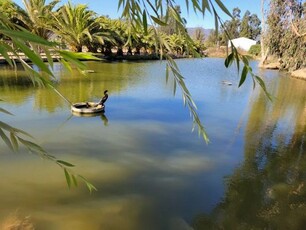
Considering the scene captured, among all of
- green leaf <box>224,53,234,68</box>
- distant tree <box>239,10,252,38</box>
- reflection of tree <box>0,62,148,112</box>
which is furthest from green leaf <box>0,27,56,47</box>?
distant tree <box>239,10,252,38</box>

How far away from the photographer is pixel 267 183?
7371mm

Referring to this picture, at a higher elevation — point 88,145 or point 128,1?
point 128,1

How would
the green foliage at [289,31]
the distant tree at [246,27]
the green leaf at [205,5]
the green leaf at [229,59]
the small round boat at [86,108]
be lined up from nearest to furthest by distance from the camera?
the green leaf at [205,5] → the green leaf at [229,59] → the small round boat at [86,108] → the green foliage at [289,31] → the distant tree at [246,27]

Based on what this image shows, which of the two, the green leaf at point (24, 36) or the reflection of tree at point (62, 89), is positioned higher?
the green leaf at point (24, 36)

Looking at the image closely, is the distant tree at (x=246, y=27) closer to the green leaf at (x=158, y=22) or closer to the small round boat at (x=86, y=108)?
the small round boat at (x=86, y=108)

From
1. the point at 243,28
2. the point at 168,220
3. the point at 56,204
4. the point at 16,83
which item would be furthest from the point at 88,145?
the point at 243,28

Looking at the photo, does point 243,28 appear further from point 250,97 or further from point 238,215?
point 238,215

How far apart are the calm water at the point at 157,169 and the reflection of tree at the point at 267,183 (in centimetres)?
2

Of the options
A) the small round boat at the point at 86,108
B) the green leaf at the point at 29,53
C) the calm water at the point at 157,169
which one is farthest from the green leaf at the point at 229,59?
the small round boat at the point at 86,108

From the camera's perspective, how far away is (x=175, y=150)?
9.01 metres

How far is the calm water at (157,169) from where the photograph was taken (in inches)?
228

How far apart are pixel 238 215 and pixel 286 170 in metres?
2.90

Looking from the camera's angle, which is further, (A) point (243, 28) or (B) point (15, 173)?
(A) point (243, 28)

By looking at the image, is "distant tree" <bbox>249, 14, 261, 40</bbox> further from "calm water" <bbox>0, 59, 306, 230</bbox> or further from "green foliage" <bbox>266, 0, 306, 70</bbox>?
"calm water" <bbox>0, 59, 306, 230</bbox>
